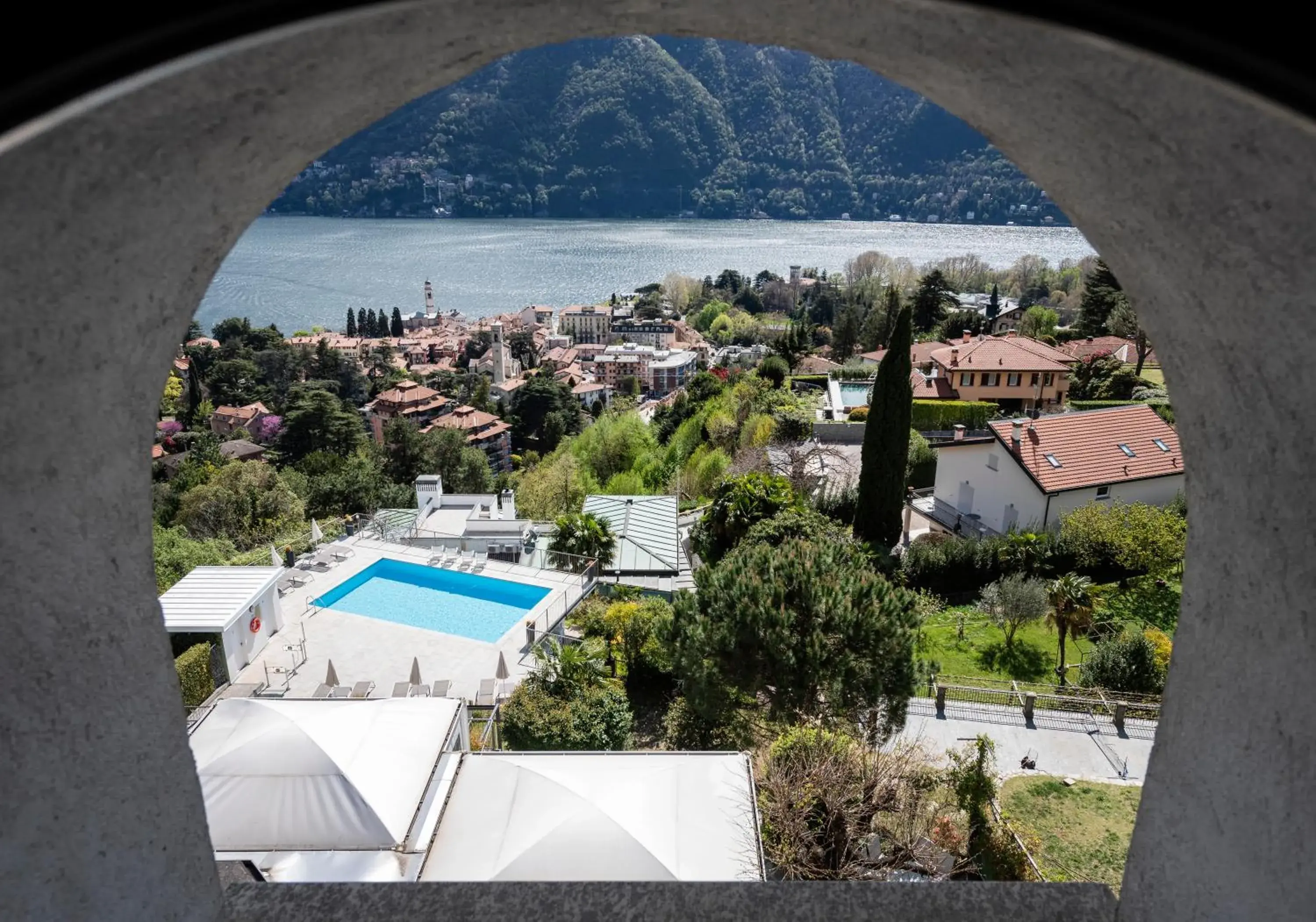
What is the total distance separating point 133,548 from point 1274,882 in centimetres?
201

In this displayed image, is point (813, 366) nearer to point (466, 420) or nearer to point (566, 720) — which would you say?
point (466, 420)

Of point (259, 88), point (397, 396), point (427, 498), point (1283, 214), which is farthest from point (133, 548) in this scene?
point (397, 396)

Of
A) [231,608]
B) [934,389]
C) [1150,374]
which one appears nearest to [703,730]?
[231,608]

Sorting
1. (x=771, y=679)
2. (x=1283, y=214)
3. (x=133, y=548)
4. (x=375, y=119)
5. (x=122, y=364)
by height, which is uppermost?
(x=375, y=119)

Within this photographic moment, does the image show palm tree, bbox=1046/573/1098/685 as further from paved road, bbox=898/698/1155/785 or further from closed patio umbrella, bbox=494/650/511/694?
closed patio umbrella, bbox=494/650/511/694

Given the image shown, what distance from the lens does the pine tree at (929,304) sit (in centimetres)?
3722

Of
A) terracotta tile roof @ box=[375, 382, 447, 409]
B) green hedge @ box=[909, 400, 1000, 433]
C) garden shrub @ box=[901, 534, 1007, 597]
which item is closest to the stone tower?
terracotta tile roof @ box=[375, 382, 447, 409]

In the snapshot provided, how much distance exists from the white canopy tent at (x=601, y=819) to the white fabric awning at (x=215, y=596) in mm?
6233

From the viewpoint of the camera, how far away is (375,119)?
1.35 m

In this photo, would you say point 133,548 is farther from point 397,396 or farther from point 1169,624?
point 397,396

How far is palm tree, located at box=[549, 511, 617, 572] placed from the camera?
14.7 meters

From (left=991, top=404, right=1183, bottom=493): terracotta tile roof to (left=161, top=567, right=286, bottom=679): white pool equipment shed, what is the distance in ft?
42.0

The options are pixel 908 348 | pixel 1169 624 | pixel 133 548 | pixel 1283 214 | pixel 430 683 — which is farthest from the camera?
pixel 908 348

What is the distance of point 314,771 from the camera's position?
654 cm
